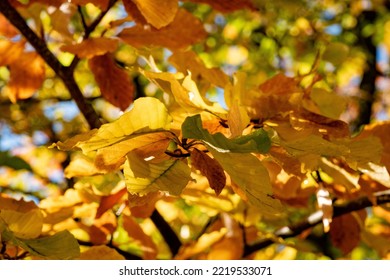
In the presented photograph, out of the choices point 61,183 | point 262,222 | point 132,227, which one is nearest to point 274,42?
point 61,183

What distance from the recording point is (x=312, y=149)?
53 cm

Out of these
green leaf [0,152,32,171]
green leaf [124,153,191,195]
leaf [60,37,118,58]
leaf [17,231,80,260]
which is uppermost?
leaf [60,37,118,58]

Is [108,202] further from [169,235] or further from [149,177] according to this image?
[149,177]

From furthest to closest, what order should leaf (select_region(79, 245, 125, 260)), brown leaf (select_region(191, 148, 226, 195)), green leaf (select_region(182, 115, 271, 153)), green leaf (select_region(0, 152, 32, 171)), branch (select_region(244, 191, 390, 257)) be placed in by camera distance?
1. green leaf (select_region(0, 152, 32, 171))
2. branch (select_region(244, 191, 390, 257))
3. leaf (select_region(79, 245, 125, 260))
4. brown leaf (select_region(191, 148, 226, 195))
5. green leaf (select_region(182, 115, 271, 153))

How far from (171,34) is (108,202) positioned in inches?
12.5

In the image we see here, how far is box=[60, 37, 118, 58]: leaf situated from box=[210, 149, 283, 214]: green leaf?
0.41 metres

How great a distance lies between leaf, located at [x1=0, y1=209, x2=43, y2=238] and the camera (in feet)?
2.22

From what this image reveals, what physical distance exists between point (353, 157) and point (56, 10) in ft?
2.19

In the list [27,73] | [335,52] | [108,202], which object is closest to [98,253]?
[108,202]

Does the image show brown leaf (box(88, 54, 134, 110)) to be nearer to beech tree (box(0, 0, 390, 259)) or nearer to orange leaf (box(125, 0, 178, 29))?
beech tree (box(0, 0, 390, 259))

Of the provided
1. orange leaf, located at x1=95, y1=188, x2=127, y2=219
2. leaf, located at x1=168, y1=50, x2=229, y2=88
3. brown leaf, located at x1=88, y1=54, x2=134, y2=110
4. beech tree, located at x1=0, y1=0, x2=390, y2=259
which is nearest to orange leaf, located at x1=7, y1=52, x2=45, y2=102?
beech tree, located at x1=0, y1=0, x2=390, y2=259

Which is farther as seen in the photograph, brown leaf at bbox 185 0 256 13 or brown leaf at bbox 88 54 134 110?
brown leaf at bbox 88 54 134 110

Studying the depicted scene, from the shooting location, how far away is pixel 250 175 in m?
0.51

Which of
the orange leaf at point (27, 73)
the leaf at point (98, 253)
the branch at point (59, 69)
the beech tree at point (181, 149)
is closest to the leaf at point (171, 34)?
the beech tree at point (181, 149)
